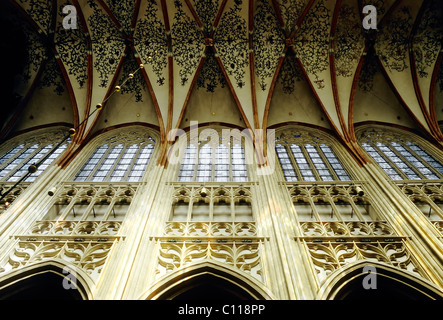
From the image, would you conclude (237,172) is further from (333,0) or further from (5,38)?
(5,38)

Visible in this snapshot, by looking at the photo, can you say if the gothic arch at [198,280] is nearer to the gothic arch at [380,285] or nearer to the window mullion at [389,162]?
the gothic arch at [380,285]

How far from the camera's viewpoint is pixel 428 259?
20.7 ft

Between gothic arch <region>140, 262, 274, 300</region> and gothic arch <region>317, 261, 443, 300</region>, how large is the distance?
132 cm

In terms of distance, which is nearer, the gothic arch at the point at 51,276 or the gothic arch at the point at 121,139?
the gothic arch at the point at 51,276

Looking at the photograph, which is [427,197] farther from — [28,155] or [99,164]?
[28,155]

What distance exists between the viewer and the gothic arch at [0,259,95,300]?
600 centimetres

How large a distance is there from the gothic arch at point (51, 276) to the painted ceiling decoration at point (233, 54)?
7280mm

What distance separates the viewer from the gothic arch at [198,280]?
5809mm

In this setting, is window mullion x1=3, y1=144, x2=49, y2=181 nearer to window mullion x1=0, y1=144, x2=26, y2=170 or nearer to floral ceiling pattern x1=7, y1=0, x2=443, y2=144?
window mullion x1=0, y1=144, x2=26, y2=170

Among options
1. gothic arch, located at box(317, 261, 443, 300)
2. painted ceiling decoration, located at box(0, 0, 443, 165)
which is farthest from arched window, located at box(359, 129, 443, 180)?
gothic arch, located at box(317, 261, 443, 300)

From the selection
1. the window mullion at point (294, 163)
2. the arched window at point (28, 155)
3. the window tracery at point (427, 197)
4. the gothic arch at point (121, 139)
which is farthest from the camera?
the gothic arch at point (121, 139)

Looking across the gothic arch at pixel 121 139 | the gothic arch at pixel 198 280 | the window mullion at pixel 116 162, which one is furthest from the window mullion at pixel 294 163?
the window mullion at pixel 116 162

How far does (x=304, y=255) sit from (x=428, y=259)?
2673 millimetres

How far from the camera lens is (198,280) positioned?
6.37m
